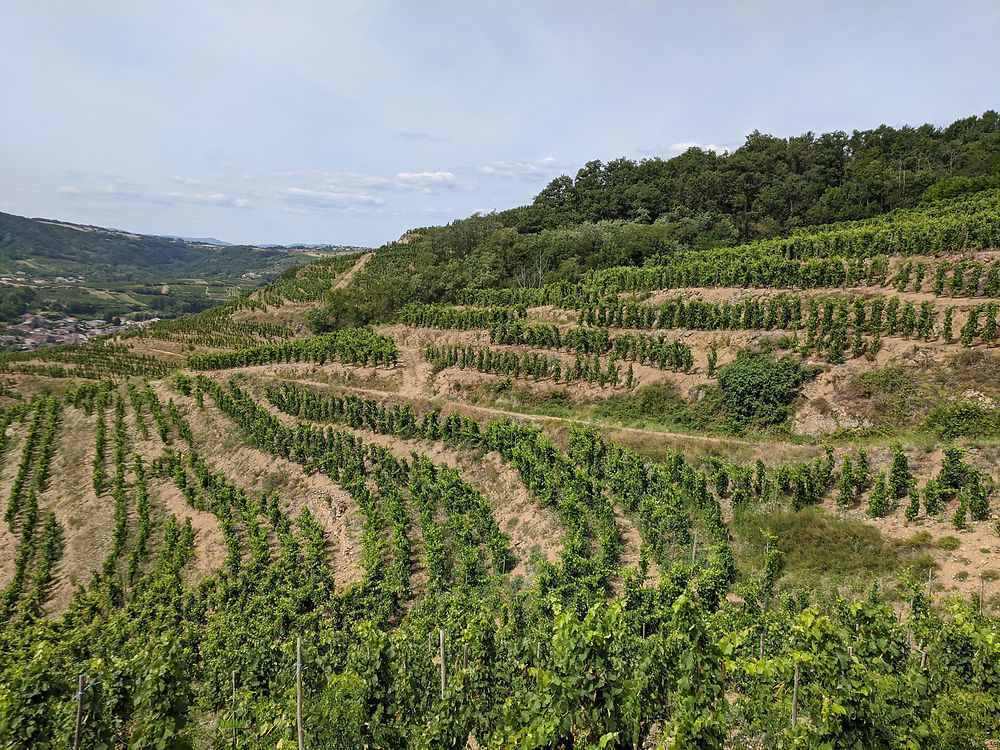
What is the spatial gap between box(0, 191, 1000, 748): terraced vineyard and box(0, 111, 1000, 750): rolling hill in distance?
0.10 m

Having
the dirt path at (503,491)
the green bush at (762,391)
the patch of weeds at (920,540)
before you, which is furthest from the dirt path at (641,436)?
the patch of weeds at (920,540)

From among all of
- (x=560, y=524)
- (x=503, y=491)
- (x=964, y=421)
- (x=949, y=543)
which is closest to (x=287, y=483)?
(x=503, y=491)

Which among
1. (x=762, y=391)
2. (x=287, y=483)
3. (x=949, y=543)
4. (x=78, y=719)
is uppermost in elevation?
(x=762, y=391)

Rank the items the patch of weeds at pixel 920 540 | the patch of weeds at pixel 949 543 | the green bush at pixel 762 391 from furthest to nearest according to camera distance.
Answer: the green bush at pixel 762 391 → the patch of weeds at pixel 920 540 → the patch of weeds at pixel 949 543

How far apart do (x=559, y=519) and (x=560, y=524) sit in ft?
0.78

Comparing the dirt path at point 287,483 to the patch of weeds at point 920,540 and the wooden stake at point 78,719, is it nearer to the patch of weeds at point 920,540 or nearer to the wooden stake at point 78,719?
the wooden stake at point 78,719

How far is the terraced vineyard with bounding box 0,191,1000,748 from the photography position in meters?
7.20

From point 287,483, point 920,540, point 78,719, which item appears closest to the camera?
point 78,719

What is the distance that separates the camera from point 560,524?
57.6 ft

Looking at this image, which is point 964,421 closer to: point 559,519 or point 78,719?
point 559,519

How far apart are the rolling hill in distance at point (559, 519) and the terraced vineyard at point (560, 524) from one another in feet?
0.32

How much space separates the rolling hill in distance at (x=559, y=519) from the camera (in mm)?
7219

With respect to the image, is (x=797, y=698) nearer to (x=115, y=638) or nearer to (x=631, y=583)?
(x=631, y=583)

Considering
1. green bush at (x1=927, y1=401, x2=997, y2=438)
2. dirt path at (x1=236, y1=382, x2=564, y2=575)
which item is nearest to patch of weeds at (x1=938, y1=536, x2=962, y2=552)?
green bush at (x1=927, y1=401, x2=997, y2=438)
